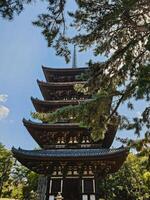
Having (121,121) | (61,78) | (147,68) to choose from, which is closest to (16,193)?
(61,78)

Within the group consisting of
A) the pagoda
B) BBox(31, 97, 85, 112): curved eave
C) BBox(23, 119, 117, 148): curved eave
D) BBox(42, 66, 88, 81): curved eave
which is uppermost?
BBox(42, 66, 88, 81): curved eave

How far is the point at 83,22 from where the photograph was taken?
9.07 metres

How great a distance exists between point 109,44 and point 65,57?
5.41 feet

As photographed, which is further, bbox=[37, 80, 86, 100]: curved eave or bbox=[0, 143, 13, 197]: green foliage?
bbox=[0, 143, 13, 197]: green foliage

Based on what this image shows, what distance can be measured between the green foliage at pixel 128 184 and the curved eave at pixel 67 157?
14407mm

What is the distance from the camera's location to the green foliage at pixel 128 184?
29.6 m

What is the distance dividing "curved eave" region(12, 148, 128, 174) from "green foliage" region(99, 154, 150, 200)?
567 inches

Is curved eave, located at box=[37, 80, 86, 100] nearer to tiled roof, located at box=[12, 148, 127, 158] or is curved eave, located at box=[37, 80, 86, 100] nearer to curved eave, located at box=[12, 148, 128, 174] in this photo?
tiled roof, located at box=[12, 148, 127, 158]

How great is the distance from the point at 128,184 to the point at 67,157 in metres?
17.4

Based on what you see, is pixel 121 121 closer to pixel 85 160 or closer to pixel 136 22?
pixel 136 22

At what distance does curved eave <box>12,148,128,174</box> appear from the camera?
15297 mm

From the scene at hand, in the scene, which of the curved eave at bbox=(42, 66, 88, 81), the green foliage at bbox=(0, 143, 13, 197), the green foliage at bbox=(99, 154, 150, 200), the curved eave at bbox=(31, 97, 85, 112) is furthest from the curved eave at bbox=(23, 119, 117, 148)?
the green foliage at bbox=(0, 143, 13, 197)

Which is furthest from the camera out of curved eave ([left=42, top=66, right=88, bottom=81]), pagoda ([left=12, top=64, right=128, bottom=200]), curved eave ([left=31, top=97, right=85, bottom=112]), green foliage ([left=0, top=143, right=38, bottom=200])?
green foliage ([left=0, top=143, right=38, bottom=200])

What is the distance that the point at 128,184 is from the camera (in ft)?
100
